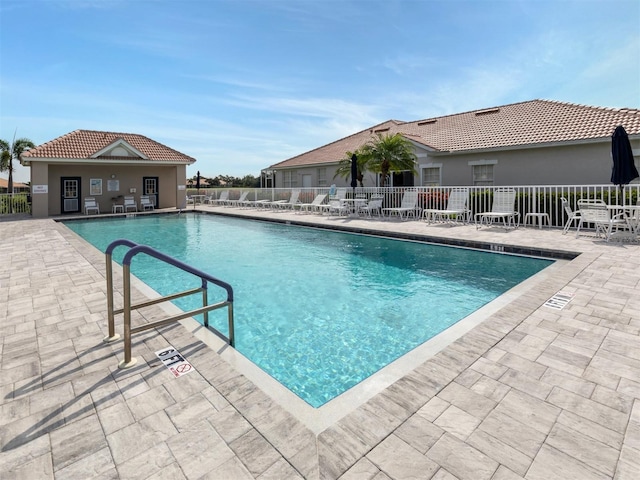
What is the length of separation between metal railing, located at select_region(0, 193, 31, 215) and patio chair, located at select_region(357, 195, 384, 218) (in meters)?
18.3

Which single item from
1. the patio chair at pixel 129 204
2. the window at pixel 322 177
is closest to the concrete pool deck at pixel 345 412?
the patio chair at pixel 129 204

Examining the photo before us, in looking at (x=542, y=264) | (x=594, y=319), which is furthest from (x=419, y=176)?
(x=594, y=319)

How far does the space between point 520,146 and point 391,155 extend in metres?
5.35

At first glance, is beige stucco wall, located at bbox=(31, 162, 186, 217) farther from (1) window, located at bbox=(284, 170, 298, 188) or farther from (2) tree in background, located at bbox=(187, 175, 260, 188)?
(2) tree in background, located at bbox=(187, 175, 260, 188)

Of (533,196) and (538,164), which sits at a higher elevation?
(538,164)

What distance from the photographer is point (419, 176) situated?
18172 mm

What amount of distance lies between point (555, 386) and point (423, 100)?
853 inches

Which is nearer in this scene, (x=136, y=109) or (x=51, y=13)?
(x=51, y=13)

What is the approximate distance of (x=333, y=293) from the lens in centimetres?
569

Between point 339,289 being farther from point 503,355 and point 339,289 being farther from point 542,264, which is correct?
point 542,264

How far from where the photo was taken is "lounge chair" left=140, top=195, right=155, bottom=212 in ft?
66.9

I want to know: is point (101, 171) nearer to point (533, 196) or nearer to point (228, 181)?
point (533, 196)

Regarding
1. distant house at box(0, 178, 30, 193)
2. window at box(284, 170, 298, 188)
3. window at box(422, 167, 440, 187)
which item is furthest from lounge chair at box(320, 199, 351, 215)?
distant house at box(0, 178, 30, 193)

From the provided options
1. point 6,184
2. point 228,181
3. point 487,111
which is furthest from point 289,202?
point 6,184
